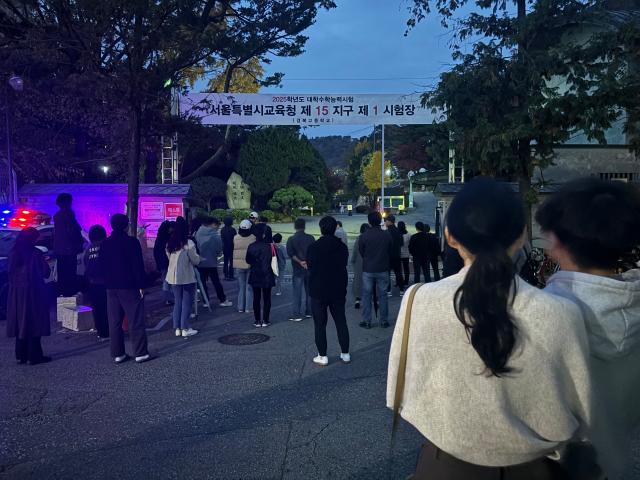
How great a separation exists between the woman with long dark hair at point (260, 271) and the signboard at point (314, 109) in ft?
35.3

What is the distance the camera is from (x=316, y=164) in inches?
1800

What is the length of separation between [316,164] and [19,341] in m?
40.3

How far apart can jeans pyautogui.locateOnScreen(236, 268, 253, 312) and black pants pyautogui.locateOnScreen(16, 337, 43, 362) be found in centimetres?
345

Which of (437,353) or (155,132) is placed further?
(155,132)

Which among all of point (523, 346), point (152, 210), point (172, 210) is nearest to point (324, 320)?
point (523, 346)

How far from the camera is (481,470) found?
65.2 inches

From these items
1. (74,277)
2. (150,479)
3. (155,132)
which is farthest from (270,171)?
(150,479)

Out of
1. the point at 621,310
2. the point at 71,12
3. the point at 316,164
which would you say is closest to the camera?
the point at 621,310

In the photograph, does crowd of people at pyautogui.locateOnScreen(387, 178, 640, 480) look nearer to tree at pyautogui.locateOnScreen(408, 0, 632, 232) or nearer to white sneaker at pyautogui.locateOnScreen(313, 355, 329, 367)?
white sneaker at pyautogui.locateOnScreen(313, 355, 329, 367)

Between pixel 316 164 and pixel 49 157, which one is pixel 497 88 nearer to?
pixel 49 157

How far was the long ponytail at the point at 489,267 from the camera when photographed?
5.20 ft

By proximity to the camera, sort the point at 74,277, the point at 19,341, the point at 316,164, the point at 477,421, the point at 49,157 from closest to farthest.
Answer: the point at 477,421
the point at 19,341
the point at 74,277
the point at 49,157
the point at 316,164

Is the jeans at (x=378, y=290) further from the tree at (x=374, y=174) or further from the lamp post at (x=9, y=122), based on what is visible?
the tree at (x=374, y=174)

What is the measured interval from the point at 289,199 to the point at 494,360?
40.4 metres
